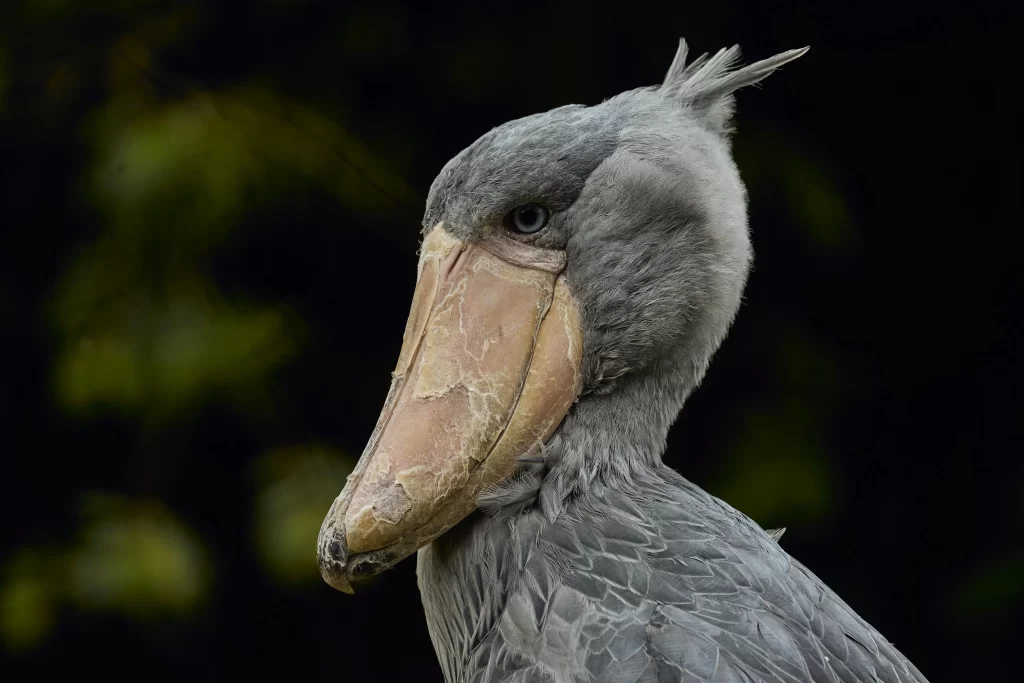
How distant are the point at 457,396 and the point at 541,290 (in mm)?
156

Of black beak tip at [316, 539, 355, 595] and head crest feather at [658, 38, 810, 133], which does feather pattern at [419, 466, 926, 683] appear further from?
head crest feather at [658, 38, 810, 133]

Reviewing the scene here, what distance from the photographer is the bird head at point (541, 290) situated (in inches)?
49.0

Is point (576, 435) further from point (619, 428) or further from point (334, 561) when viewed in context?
point (334, 561)

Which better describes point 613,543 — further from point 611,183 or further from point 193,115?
point 193,115

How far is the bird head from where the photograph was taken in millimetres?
1245

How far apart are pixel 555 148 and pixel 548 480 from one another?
0.37 m

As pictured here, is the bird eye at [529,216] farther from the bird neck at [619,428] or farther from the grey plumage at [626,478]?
the bird neck at [619,428]

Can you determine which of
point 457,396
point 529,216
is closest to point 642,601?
point 457,396

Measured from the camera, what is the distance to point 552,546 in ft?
4.16

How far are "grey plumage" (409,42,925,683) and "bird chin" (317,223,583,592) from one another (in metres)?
0.03

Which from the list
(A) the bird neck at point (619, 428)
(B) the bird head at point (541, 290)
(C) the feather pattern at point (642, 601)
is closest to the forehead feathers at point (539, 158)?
(B) the bird head at point (541, 290)

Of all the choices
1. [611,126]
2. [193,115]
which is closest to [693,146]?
[611,126]

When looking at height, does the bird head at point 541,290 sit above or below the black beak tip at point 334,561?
above

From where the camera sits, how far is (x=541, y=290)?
131 centimetres
